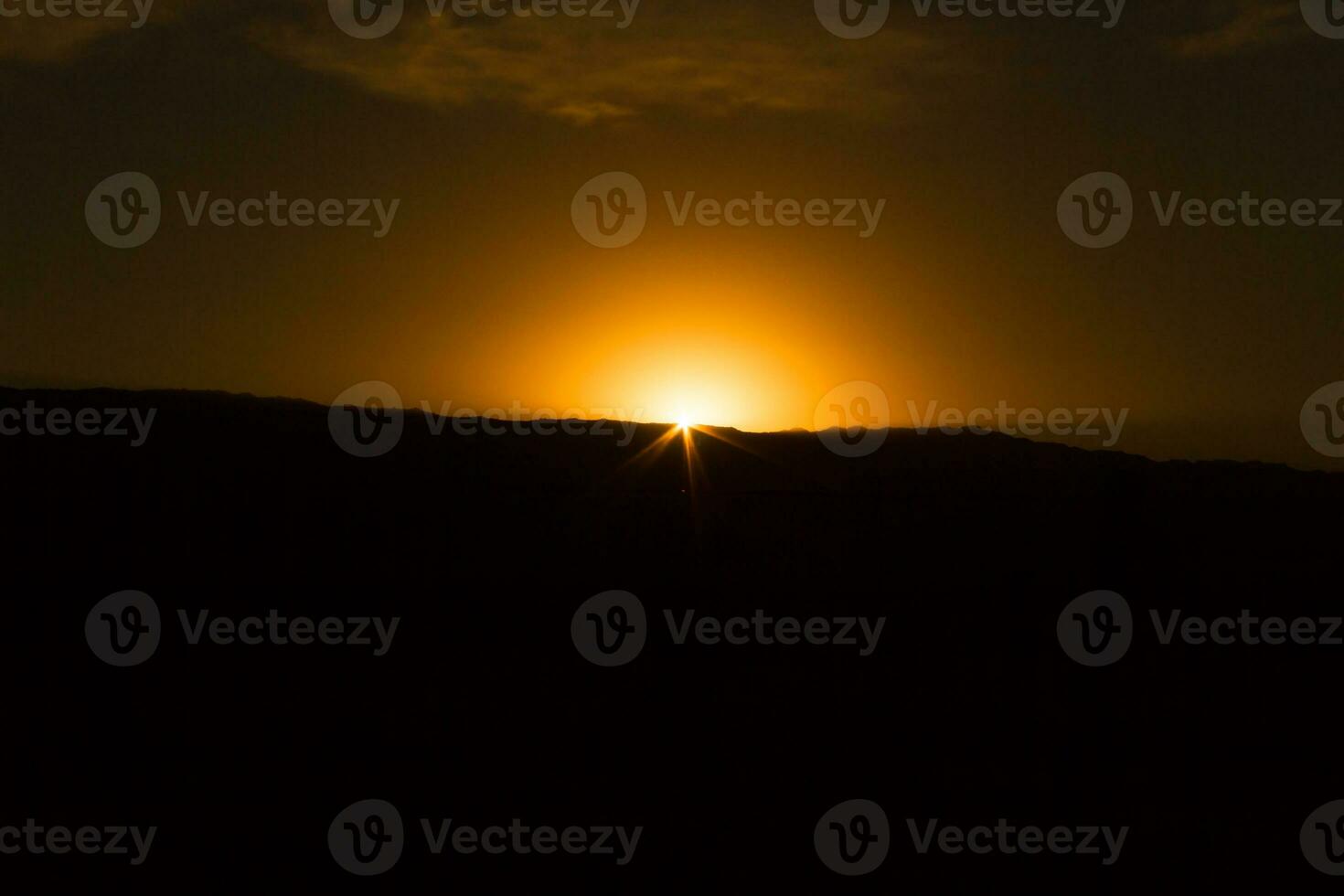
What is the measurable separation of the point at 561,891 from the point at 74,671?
2882mm

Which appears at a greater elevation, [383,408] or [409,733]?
[383,408]

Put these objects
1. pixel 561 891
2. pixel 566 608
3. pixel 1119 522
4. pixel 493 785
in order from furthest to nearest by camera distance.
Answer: pixel 1119 522
pixel 566 608
pixel 493 785
pixel 561 891

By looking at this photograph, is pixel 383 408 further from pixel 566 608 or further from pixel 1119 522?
pixel 1119 522

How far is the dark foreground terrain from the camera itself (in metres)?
6.07

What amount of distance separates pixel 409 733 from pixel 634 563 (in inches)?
60.1

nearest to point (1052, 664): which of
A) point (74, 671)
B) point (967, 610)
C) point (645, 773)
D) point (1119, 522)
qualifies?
point (967, 610)

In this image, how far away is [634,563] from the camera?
689 cm

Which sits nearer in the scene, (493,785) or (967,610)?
(493,785)

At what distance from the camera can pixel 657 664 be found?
664 cm

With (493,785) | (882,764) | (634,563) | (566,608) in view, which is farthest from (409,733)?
(882,764)

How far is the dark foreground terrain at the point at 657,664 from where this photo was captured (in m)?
6.07

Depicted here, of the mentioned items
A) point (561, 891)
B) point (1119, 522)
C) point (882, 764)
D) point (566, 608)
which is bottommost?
point (561, 891)

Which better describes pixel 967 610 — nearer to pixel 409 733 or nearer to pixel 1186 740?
pixel 1186 740

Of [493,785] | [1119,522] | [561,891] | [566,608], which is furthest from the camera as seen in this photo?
Answer: [1119,522]
